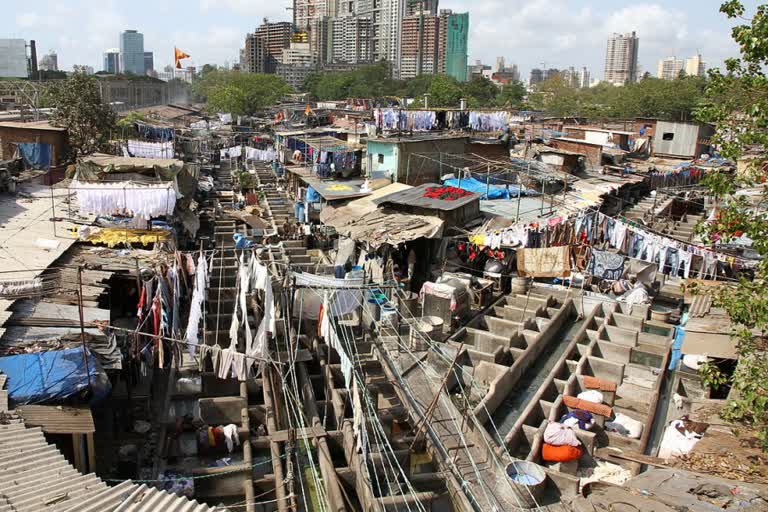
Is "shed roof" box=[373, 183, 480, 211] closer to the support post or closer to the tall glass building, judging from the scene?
the support post

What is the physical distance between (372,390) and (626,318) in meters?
8.65

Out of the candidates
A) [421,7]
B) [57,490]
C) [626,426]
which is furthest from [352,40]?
[57,490]

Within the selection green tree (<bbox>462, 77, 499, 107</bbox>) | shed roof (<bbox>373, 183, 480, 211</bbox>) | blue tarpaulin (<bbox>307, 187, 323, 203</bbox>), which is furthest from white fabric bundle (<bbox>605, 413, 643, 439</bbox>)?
green tree (<bbox>462, 77, 499, 107</bbox>)

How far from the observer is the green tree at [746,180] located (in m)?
7.63

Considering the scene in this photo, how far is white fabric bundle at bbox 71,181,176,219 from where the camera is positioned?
19625mm

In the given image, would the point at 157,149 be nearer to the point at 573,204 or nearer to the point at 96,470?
the point at 573,204

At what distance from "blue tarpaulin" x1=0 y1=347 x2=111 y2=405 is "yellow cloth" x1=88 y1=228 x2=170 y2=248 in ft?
25.2

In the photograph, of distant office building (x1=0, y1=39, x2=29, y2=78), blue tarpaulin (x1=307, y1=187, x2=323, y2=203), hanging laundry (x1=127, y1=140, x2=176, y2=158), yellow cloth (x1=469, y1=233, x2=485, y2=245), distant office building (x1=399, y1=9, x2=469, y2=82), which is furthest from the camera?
distant office building (x1=399, y1=9, x2=469, y2=82)

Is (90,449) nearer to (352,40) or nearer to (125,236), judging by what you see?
(125,236)

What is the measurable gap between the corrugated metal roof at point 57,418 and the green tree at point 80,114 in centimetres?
2546

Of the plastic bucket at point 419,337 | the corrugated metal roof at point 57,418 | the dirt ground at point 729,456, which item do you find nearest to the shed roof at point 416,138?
the plastic bucket at point 419,337

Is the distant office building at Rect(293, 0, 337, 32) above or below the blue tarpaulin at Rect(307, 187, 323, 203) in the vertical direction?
above

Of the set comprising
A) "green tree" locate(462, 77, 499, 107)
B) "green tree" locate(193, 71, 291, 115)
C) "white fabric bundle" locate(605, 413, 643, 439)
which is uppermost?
"green tree" locate(462, 77, 499, 107)

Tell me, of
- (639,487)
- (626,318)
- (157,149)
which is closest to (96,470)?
(639,487)
